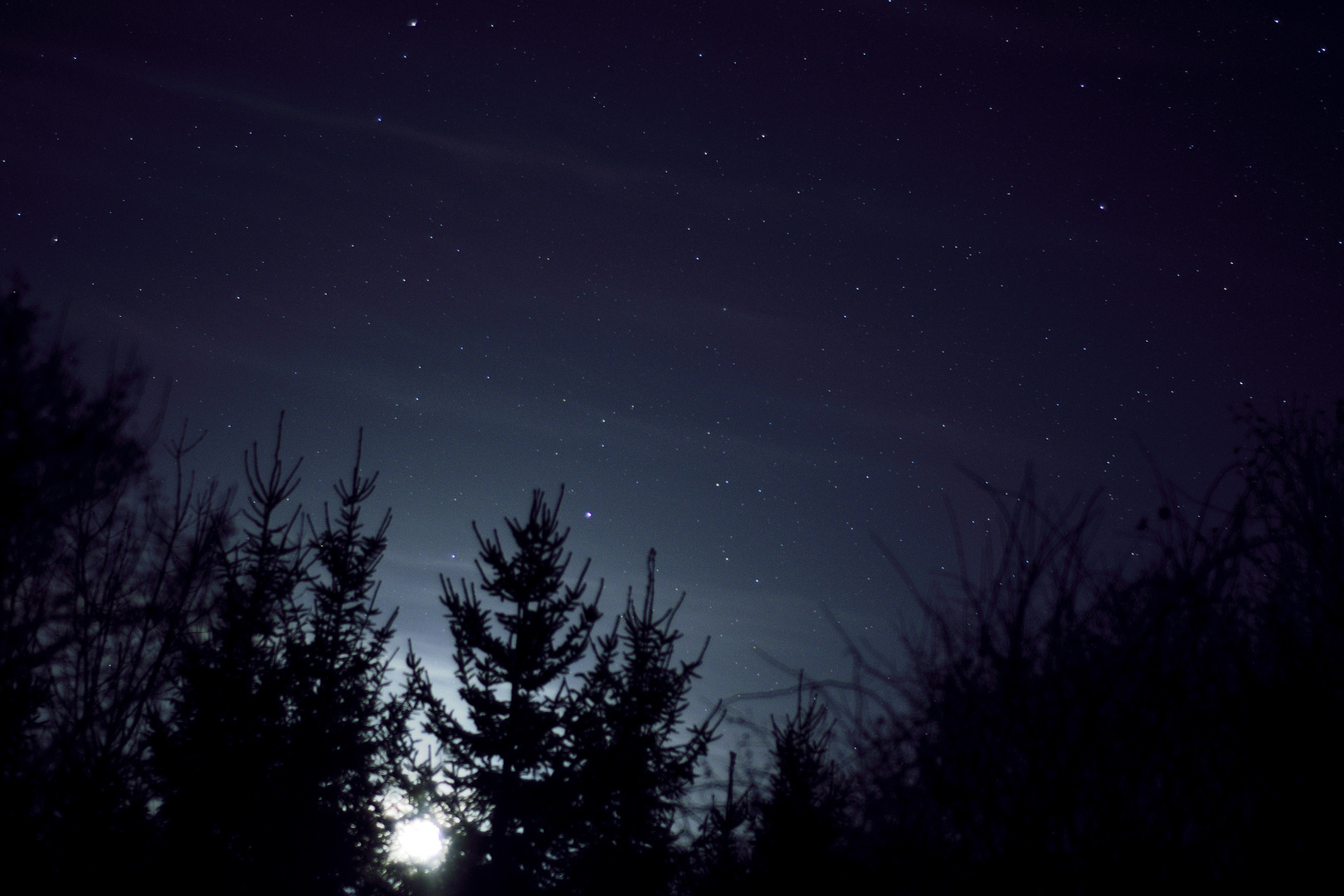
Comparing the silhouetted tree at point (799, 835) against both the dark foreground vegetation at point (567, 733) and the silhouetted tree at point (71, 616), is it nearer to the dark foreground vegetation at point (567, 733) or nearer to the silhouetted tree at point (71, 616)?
the dark foreground vegetation at point (567, 733)

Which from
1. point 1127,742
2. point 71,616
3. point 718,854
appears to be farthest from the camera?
point 718,854

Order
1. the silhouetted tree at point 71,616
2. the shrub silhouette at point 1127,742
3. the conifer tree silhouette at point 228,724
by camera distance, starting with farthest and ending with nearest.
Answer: the conifer tree silhouette at point 228,724 → the silhouetted tree at point 71,616 → the shrub silhouette at point 1127,742

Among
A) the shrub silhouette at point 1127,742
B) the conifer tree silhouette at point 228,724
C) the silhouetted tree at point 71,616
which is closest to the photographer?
the shrub silhouette at point 1127,742

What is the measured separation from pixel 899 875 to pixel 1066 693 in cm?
189

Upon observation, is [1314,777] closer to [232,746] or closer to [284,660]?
[232,746]

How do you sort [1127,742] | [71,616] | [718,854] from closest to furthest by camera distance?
[1127,742], [71,616], [718,854]

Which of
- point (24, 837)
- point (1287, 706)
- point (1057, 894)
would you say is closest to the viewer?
point (1057, 894)

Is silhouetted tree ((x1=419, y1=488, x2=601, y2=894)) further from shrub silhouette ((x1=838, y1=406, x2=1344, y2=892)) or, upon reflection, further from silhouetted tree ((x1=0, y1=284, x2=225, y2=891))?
shrub silhouette ((x1=838, y1=406, x2=1344, y2=892))

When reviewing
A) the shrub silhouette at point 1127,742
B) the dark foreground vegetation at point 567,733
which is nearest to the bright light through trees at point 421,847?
the dark foreground vegetation at point 567,733

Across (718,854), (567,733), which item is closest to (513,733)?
(567,733)

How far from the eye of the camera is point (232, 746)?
38.4ft

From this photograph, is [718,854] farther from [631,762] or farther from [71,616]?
[71,616]

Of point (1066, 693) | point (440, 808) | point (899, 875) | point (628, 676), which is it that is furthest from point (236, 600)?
point (1066, 693)

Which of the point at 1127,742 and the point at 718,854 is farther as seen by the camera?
the point at 718,854
